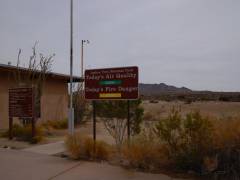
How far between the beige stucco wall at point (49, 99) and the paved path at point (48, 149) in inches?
285

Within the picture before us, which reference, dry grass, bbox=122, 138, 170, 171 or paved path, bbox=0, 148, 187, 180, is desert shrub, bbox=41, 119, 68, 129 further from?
dry grass, bbox=122, 138, 170, 171

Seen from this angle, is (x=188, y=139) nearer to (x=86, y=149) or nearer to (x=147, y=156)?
(x=147, y=156)

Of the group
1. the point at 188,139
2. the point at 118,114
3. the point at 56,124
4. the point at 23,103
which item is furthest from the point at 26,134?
the point at 188,139

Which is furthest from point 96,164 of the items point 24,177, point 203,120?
point 203,120

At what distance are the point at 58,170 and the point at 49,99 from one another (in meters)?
14.8

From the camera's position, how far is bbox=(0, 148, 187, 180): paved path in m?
8.16

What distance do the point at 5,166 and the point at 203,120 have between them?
544 centimetres

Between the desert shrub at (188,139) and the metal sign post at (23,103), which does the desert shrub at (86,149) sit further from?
the metal sign post at (23,103)

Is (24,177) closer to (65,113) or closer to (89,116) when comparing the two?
(89,116)

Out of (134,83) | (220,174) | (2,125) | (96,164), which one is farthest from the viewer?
(2,125)

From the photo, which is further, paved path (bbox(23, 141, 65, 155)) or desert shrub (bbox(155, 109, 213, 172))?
paved path (bbox(23, 141, 65, 155))

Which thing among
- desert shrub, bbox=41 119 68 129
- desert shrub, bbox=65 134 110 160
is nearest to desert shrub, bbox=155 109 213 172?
desert shrub, bbox=65 134 110 160

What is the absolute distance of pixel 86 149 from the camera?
10.4 meters

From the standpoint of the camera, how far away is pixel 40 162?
9.95m
